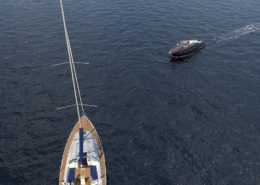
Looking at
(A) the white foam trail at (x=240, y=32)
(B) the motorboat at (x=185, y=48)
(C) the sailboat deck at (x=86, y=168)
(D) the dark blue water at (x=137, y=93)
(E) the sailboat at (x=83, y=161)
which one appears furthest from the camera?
(A) the white foam trail at (x=240, y=32)

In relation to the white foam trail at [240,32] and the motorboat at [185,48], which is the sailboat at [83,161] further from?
the white foam trail at [240,32]

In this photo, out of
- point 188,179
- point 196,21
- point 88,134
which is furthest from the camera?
point 196,21

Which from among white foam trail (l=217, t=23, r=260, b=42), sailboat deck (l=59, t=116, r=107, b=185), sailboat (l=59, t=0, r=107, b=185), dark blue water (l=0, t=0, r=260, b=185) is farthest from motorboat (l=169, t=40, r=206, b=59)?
sailboat (l=59, t=0, r=107, b=185)

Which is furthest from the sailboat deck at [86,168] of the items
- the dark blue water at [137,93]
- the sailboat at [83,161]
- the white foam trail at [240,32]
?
the white foam trail at [240,32]

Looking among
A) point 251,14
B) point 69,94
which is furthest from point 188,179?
point 251,14

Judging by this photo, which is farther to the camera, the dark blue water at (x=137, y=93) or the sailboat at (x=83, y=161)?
the dark blue water at (x=137, y=93)

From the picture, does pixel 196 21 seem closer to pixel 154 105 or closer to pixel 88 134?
pixel 154 105

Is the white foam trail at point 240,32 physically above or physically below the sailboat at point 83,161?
above
